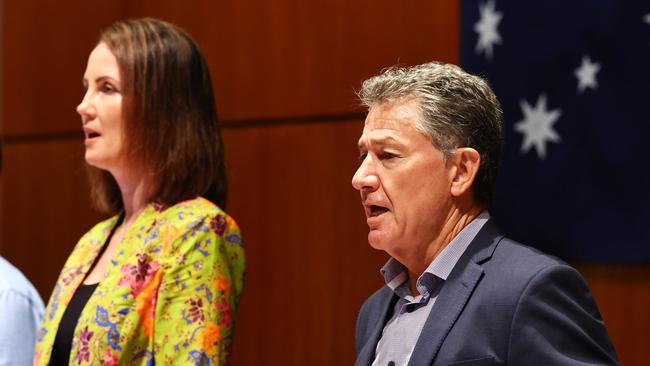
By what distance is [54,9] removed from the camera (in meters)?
4.10

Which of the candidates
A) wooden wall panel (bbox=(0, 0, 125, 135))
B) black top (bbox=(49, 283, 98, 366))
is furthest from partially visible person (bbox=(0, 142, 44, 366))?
wooden wall panel (bbox=(0, 0, 125, 135))

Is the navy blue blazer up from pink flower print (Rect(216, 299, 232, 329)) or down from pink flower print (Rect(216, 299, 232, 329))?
up

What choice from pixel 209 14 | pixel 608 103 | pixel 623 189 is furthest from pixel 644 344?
pixel 209 14

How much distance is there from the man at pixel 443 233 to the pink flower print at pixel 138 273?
599mm

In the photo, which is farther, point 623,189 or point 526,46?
point 526,46

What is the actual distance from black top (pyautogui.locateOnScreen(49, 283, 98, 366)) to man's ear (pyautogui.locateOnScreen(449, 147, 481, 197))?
3.45 ft

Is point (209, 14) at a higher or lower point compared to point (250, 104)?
higher

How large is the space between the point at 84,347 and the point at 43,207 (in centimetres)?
191

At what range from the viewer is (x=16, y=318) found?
2.62 metres

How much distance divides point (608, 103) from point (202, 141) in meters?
1.05

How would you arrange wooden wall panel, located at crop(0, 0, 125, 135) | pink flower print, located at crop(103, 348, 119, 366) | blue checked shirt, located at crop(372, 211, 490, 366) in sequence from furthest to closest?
wooden wall panel, located at crop(0, 0, 125, 135), pink flower print, located at crop(103, 348, 119, 366), blue checked shirt, located at crop(372, 211, 490, 366)

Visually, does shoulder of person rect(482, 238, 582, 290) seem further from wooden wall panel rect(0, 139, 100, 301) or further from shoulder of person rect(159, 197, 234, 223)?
wooden wall panel rect(0, 139, 100, 301)

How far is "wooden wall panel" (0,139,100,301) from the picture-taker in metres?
3.99

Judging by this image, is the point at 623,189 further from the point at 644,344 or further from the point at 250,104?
the point at 250,104
